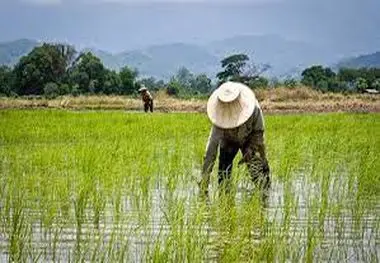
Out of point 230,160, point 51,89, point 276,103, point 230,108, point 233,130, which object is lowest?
point 276,103

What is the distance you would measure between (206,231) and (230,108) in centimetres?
124

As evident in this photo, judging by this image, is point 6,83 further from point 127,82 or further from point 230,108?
point 230,108

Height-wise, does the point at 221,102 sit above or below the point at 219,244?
above

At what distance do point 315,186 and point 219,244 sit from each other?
8.07 ft

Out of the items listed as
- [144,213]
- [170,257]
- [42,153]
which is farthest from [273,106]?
[170,257]

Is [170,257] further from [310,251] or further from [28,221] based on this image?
[28,221]

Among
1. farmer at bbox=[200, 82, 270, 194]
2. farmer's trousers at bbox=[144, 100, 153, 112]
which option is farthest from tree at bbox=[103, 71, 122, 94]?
farmer at bbox=[200, 82, 270, 194]

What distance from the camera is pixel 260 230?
4.66 meters

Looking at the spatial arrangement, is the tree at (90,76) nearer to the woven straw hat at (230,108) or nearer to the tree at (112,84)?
the tree at (112,84)

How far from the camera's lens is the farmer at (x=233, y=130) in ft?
18.2

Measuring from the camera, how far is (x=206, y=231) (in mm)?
4559

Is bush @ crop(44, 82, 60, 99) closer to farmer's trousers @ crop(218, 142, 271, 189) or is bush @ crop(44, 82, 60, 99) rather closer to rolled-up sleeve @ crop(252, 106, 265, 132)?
farmer's trousers @ crop(218, 142, 271, 189)

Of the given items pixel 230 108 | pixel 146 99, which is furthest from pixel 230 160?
pixel 146 99

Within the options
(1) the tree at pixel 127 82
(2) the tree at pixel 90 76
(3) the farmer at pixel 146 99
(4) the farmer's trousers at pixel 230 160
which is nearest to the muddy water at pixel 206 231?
(4) the farmer's trousers at pixel 230 160
